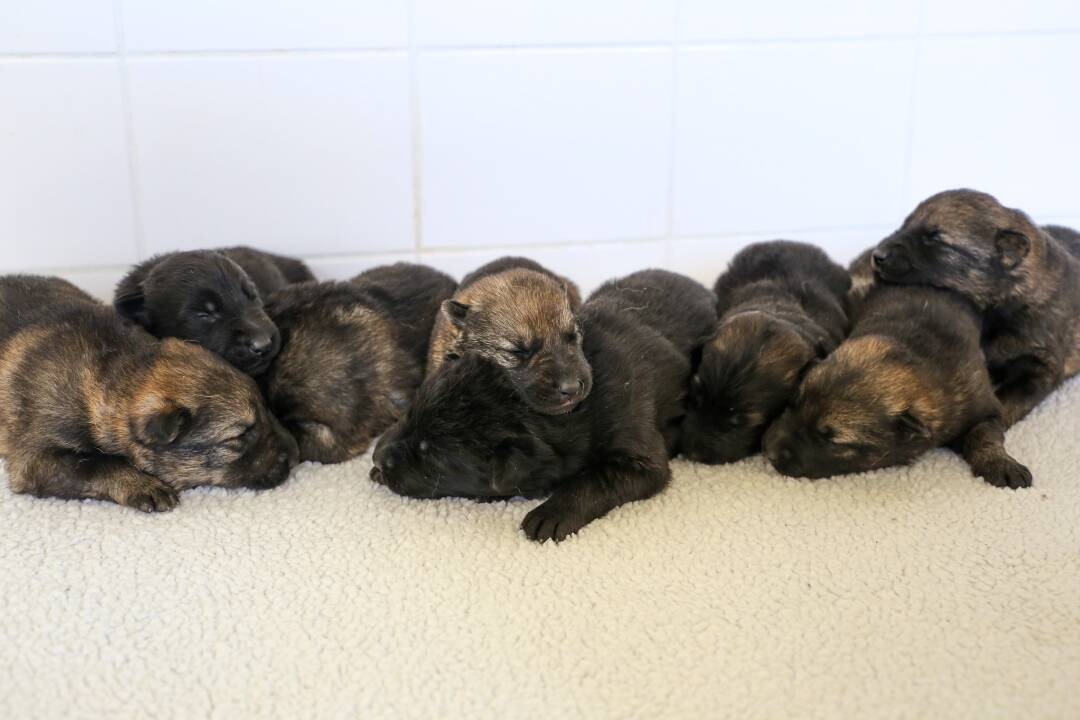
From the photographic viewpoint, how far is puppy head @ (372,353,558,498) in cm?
321

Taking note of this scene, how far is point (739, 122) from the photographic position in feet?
15.2

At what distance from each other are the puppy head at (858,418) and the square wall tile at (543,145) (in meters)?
1.49

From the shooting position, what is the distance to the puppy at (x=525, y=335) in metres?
3.20

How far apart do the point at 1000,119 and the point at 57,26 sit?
13.1 ft

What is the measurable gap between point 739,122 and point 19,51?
2887mm

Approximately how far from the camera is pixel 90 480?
3.33 meters

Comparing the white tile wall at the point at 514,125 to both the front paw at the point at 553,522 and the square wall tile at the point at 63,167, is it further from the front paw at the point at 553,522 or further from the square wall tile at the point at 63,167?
the front paw at the point at 553,522

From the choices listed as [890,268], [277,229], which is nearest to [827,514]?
[890,268]

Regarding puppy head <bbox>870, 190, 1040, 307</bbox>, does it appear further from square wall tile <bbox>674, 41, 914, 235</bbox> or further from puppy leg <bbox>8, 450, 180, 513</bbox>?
puppy leg <bbox>8, 450, 180, 513</bbox>

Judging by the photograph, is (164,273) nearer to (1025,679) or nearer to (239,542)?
(239,542)

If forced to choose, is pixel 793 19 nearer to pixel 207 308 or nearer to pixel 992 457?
pixel 992 457

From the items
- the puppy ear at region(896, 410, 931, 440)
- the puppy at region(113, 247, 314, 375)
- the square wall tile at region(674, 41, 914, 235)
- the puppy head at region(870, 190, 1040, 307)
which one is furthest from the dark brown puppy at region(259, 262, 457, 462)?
the puppy head at region(870, 190, 1040, 307)

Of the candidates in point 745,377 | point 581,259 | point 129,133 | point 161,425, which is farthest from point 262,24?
point 745,377

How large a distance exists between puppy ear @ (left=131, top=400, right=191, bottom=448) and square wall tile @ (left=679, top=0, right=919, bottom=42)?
2.56 meters
